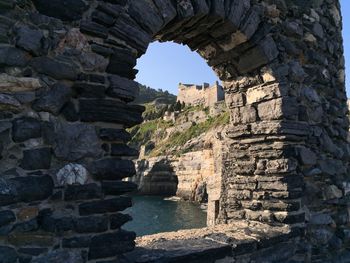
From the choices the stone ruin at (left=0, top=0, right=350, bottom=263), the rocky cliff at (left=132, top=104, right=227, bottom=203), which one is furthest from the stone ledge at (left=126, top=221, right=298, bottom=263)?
the rocky cliff at (left=132, top=104, right=227, bottom=203)

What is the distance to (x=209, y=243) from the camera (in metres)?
3.91

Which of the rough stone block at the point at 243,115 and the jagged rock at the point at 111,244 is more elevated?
the rough stone block at the point at 243,115

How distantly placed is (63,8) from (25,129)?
1034 millimetres

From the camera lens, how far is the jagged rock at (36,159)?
2660mm

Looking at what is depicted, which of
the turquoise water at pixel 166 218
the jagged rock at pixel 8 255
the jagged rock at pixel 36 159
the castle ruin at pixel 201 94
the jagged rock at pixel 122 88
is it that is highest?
the castle ruin at pixel 201 94

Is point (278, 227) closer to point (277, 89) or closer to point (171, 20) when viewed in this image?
point (277, 89)

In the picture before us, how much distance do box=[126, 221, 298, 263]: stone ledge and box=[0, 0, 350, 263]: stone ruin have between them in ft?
0.07

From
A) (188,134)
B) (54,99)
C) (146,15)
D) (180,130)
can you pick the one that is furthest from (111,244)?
(180,130)

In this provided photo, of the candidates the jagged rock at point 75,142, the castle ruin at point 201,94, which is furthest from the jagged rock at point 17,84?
the castle ruin at point 201,94

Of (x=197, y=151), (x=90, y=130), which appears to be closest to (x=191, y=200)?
(x=197, y=151)

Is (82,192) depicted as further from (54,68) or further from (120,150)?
(54,68)

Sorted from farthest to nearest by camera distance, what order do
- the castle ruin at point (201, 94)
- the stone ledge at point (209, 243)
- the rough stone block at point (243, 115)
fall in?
the castle ruin at point (201, 94)
the rough stone block at point (243, 115)
the stone ledge at point (209, 243)

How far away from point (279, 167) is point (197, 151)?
34860 millimetres

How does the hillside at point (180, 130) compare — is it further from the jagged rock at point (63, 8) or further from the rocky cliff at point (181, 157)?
the jagged rock at point (63, 8)
